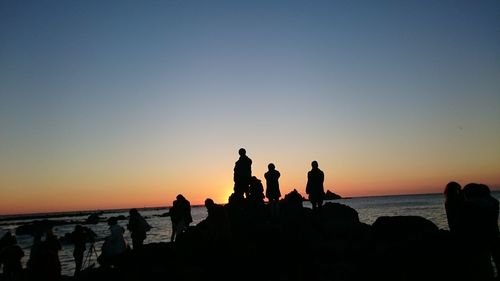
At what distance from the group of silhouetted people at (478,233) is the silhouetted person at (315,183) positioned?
391 inches

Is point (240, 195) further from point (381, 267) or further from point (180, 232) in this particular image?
point (381, 267)

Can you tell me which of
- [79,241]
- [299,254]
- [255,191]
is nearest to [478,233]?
[299,254]

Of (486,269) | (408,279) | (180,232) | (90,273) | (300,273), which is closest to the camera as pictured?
(486,269)

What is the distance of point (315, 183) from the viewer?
57.2 feet

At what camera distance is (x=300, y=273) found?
11.8m

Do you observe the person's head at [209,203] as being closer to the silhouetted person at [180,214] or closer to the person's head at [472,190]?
the silhouetted person at [180,214]

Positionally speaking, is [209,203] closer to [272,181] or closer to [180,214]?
[180,214]

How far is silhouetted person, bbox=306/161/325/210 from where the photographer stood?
683 inches

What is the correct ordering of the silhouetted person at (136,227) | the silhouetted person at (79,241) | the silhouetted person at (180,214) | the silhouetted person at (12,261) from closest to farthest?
the silhouetted person at (12,261) → the silhouetted person at (136,227) → the silhouetted person at (180,214) → the silhouetted person at (79,241)

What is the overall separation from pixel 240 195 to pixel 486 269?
12.5m

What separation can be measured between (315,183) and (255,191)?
3575mm

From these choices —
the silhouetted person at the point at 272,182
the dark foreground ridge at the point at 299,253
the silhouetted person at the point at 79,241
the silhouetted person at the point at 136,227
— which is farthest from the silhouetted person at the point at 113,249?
the silhouetted person at the point at 272,182

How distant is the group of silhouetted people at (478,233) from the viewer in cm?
709

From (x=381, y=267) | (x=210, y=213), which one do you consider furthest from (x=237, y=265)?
(x=381, y=267)
